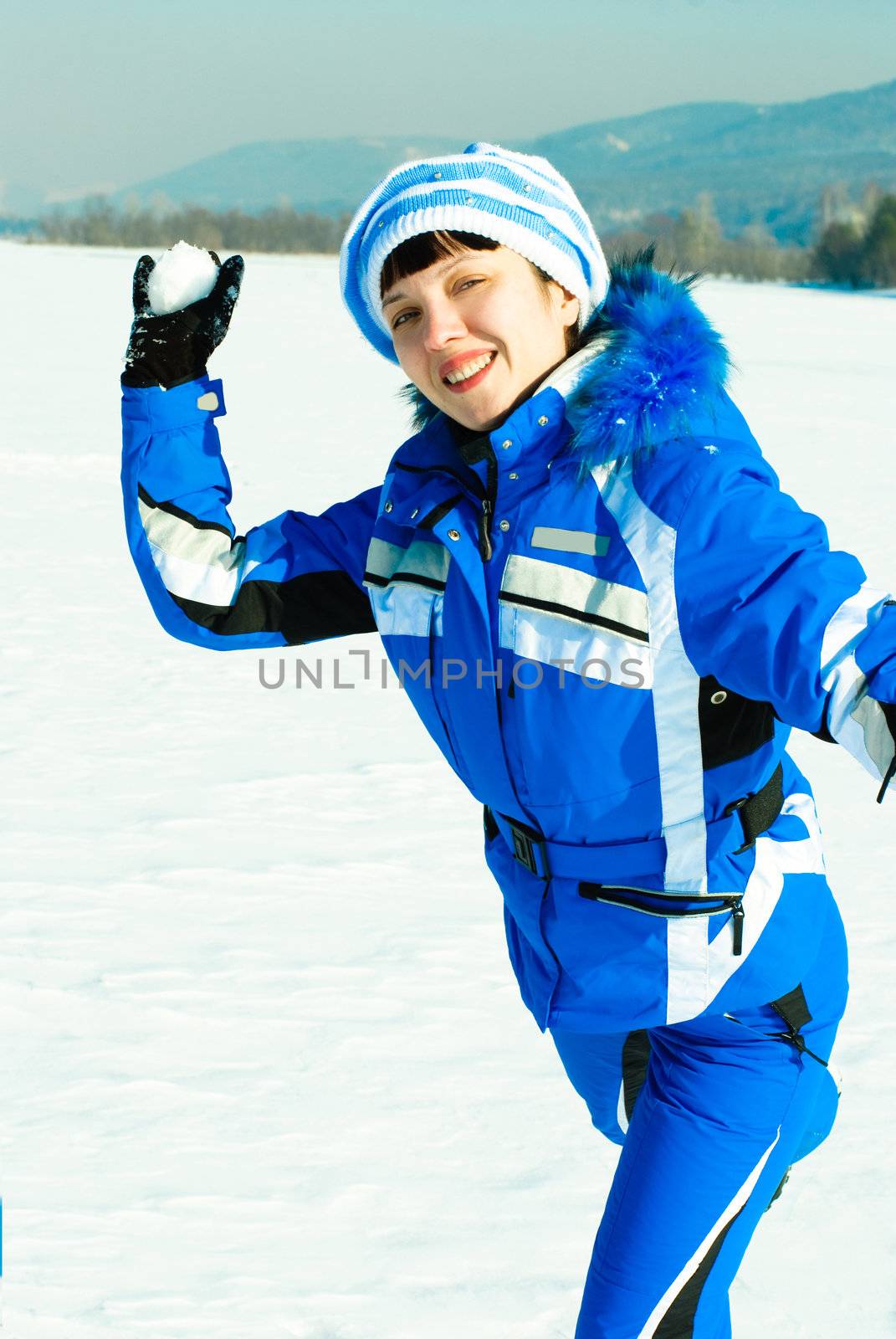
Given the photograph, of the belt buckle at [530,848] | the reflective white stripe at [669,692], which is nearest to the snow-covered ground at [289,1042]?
the belt buckle at [530,848]

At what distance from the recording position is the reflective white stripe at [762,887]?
1.61 meters

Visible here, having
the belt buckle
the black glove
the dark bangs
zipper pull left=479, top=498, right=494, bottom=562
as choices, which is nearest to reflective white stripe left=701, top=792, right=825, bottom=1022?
the belt buckle

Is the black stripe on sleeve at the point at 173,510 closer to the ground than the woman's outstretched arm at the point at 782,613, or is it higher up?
closer to the ground

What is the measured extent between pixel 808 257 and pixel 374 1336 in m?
74.0

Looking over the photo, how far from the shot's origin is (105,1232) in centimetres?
244

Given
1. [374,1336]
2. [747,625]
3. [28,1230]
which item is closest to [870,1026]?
[374,1336]

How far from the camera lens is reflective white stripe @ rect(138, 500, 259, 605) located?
74.4 inches

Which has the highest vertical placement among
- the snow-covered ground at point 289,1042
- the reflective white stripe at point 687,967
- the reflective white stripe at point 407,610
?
the reflective white stripe at point 407,610

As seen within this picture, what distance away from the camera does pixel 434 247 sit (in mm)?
1649

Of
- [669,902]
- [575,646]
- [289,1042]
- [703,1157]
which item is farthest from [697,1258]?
[289,1042]

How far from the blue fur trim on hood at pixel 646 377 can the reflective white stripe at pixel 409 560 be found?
213 mm

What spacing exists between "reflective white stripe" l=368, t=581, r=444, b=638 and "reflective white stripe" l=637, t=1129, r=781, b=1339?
751 mm

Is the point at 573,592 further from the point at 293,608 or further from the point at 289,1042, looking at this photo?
the point at 289,1042

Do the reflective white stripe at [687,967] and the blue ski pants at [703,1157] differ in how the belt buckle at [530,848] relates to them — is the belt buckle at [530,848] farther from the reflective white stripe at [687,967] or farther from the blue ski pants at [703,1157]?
the blue ski pants at [703,1157]
